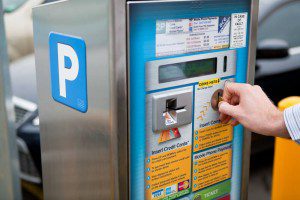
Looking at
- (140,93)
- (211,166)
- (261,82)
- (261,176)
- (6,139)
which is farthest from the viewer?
(261,176)

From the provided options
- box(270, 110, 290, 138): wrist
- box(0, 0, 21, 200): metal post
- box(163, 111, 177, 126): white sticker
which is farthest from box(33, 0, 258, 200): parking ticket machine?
box(0, 0, 21, 200): metal post

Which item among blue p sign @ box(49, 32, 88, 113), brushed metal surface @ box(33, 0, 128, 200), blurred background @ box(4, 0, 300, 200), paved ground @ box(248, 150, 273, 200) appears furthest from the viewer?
paved ground @ box(248, 150, 273, 200)

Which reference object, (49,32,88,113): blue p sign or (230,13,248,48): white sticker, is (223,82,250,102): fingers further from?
(49,32,88,113): blue p sign

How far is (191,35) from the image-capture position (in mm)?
1861

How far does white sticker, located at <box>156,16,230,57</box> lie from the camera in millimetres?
1776

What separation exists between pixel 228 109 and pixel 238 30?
0.35m

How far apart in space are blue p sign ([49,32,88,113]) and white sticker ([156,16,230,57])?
0.86 feet

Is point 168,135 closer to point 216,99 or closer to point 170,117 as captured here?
point 170,117

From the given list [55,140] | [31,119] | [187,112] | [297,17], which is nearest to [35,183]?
[31,119]

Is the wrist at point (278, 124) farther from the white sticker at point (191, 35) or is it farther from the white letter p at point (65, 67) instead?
the white letter p at point (65, 67)

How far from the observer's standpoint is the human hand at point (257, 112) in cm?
179

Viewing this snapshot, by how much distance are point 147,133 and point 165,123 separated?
75mm

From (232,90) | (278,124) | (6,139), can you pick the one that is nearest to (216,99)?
(232,90)

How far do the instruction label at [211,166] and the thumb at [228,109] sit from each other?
228mm
